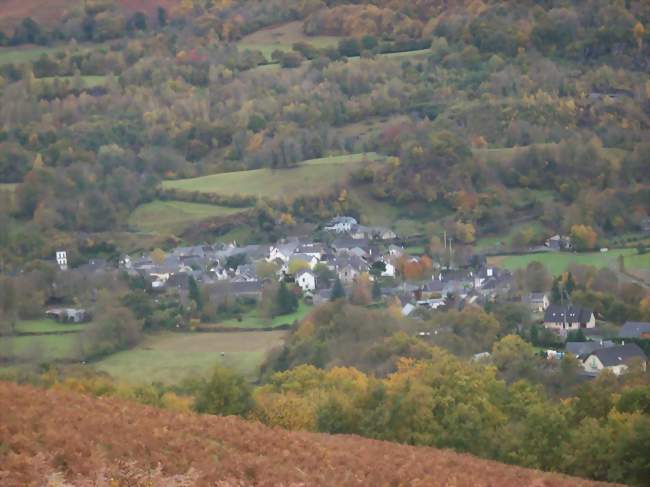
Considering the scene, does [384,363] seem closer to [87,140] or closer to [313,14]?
[87,140]

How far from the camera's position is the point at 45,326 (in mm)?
37938

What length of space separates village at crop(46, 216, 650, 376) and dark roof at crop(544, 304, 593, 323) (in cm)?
3

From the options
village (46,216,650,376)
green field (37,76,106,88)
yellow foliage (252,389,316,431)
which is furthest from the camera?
green field (37,76,106,88)

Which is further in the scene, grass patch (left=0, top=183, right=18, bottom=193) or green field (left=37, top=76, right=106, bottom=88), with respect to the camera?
green field (left=37, top=76, right=106, bottom=88)

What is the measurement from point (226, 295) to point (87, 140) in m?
23.3

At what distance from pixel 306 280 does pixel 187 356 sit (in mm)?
9898

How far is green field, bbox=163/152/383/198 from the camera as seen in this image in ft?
170

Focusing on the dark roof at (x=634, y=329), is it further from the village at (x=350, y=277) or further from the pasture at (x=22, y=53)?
the pasture at (x=22, y=53)

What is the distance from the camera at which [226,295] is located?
40.0 metres

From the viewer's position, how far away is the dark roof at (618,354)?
3111 centimetres

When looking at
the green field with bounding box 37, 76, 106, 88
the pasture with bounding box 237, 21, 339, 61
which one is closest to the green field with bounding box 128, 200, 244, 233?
the green field with bounding box 37, 76, 106, 88

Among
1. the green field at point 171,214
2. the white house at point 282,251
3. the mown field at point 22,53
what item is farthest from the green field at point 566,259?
the mown field at point 22,53

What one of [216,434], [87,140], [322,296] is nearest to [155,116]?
[87,140]

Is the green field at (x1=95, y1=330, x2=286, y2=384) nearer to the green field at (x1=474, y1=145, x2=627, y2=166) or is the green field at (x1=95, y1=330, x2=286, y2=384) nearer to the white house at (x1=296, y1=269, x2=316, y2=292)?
the white house at (x1=296, y1=269, x2=316, y2=292)
